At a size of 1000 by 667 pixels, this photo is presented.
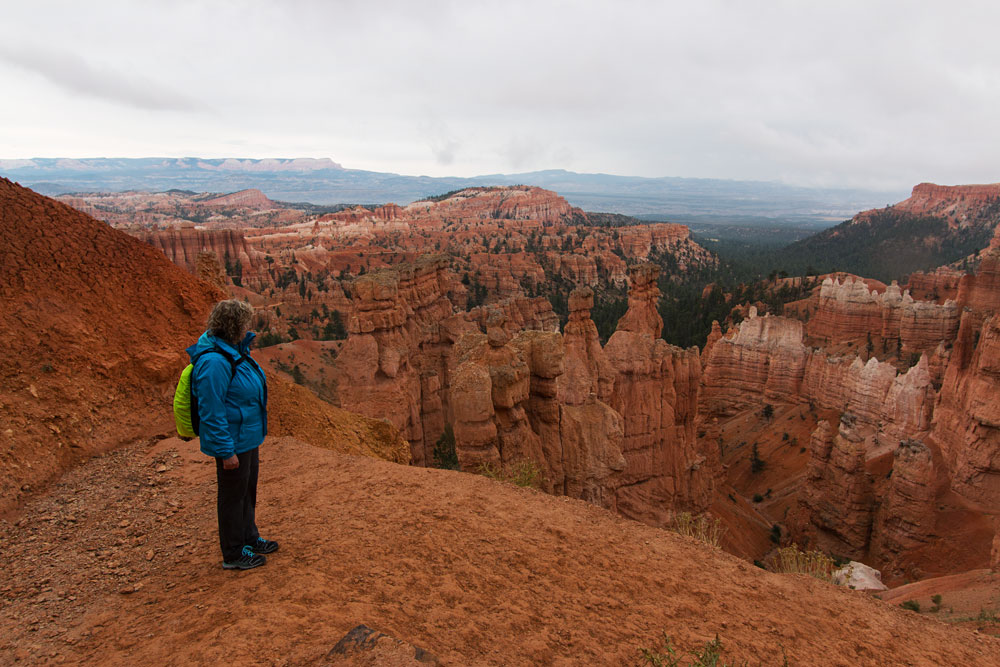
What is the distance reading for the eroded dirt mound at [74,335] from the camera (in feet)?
16.5

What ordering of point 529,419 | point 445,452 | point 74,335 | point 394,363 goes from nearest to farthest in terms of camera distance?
point 74,335 → point 529,419 → point 394,363 → point 445,452

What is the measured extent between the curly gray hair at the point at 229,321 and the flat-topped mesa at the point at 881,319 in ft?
110

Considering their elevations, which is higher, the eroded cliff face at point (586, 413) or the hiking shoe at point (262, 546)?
the hiking shoe at point (262, 546)

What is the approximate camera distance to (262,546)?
4035 mm

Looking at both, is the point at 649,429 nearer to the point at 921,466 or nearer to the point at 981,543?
the point at 921,466

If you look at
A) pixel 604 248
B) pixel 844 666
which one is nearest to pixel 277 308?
pixel 844 666

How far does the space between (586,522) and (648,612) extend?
1.45 meters

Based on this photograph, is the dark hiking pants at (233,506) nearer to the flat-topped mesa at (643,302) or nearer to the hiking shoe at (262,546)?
the hiking shoe at (262,546)

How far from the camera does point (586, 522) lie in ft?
17.9

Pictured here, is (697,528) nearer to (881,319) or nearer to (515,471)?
(515,471)

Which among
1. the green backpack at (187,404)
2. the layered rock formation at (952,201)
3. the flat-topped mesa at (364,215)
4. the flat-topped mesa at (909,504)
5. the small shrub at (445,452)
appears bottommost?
the small shrub at (445,452)

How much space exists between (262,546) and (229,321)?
5.81 feet

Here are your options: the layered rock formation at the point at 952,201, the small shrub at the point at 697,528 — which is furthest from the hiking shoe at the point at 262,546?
the layered rock formation at the point at 952,201

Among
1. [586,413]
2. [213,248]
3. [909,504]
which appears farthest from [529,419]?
[213,248]
